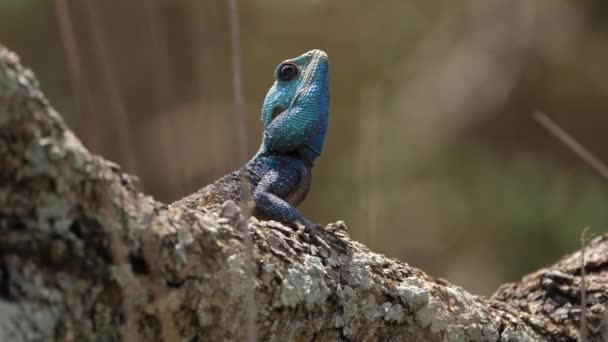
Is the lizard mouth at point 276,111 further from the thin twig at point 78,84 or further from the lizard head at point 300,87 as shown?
the thin twig at point 78,84

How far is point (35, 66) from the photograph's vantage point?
769 centimetres

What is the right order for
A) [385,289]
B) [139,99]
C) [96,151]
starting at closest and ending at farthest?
[96,151] < [385,289] < [139,99]

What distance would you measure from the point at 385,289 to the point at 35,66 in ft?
19.7

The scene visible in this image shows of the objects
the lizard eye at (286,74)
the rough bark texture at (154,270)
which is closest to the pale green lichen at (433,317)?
the rough bark texture at (154,270)

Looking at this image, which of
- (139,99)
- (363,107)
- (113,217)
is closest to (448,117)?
(363,107)

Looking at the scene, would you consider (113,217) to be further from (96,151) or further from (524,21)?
(524,21)

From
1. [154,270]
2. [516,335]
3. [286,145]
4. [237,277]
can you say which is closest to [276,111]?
[286,145]

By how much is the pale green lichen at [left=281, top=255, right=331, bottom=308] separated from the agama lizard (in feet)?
2.16

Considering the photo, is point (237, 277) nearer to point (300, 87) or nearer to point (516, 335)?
point (516, 335)

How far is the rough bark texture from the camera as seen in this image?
1.64 meters

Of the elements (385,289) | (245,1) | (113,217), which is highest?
(245,1)

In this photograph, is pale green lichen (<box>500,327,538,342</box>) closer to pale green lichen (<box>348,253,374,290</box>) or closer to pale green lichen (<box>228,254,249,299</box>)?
pale green lichen (<box>348,253,374,290</box>)

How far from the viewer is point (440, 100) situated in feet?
25.3

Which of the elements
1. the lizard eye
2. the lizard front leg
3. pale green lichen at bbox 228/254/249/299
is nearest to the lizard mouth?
the lizard eye
